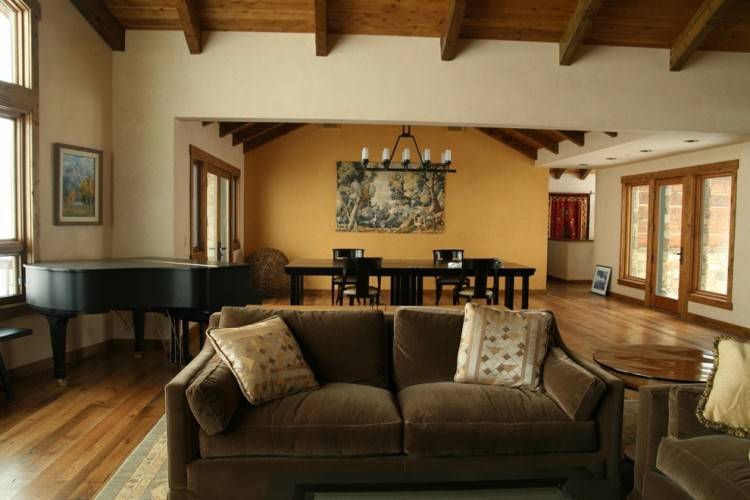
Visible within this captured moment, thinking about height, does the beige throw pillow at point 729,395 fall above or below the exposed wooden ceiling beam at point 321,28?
below

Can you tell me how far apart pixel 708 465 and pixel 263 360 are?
1885 mm

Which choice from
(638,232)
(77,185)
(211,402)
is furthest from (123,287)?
(638,232)

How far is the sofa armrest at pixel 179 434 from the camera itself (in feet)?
7.70

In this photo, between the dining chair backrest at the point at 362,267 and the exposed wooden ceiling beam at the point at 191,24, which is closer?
the exposed wooden ceiling beam at the point at 191,24

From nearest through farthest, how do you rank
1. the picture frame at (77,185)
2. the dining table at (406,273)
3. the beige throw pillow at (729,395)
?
the beige throw pillow at (729,395), the picture frame at (77,185), the dining table at (406,273)

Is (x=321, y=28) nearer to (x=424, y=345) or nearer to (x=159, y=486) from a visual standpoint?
(x=424, y=345)

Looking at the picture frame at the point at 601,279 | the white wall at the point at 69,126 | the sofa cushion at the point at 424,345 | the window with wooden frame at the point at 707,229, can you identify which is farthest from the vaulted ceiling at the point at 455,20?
the picture frame at the point at 601,279

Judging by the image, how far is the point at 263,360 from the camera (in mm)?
2617

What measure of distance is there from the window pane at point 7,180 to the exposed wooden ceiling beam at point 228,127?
3.12 m

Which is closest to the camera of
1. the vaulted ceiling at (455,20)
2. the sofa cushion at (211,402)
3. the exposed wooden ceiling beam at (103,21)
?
the sofa cushion at (211,402)

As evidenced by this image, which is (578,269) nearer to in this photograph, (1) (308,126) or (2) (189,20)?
(1) (308,126)

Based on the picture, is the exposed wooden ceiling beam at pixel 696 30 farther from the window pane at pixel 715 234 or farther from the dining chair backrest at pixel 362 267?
the dining chair backrest at pixel 362 267

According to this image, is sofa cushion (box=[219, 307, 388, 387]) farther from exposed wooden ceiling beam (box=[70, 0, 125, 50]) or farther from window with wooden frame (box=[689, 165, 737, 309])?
window with wooden frame (box=[689, 165, 737, 309])

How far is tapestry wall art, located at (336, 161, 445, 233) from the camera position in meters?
9.38
